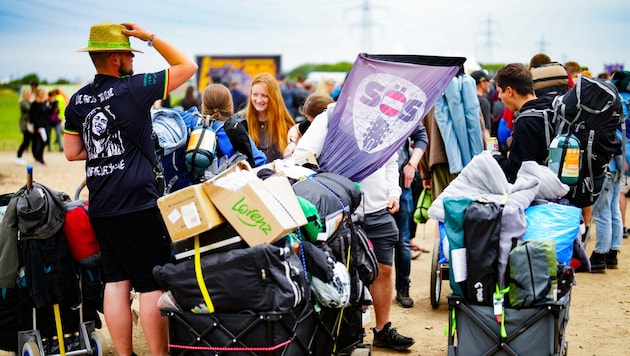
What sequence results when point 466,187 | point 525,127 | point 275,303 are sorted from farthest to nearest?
point 525,127, point 466,187, point 275,303

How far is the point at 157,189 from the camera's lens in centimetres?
479

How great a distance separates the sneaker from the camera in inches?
222

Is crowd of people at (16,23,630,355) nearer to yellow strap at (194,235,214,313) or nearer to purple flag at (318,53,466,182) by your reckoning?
purple flag at (318,53,466,182)

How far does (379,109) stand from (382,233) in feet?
2.90

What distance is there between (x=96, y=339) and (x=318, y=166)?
6.27 feet

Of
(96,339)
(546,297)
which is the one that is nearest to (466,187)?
(546,297)

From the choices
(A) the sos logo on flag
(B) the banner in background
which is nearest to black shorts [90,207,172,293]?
(A) the sos logo on flag

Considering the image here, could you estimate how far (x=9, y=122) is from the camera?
39094 mm

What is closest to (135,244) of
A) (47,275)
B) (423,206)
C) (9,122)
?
(47,275)

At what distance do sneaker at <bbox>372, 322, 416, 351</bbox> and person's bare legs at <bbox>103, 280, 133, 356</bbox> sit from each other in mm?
1807

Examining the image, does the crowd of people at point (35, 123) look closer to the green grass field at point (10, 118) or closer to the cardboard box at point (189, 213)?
the green grass field at point (10, 118)

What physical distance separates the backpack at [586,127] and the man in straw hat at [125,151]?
2906mm

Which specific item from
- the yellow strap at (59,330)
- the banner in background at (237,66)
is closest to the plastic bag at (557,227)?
the yellow strap at (59,330)

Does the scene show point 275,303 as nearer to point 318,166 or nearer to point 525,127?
point 318,166
